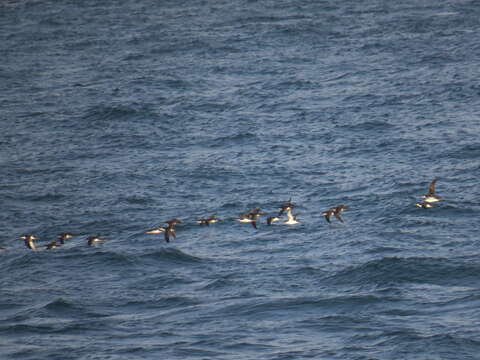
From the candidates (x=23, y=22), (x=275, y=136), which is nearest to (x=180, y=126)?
(x=275, y=136)

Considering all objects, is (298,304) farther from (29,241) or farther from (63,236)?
(29,241)

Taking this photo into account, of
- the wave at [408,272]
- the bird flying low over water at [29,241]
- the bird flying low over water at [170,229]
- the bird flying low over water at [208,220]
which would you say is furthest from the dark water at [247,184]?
the bird flying low over water at [170,229]

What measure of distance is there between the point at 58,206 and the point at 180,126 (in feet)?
61.0

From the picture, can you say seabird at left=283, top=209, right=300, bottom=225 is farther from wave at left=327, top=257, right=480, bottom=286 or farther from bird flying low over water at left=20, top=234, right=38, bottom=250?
bird flying low over water at left=20, top=234, right=38, bottom=250

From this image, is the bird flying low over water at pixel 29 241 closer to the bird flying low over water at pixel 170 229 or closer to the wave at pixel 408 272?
the bird flying low over water at pixel 170 229

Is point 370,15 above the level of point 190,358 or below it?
above

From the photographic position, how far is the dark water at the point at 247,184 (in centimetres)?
4559

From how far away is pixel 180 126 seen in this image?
7788 centimetres

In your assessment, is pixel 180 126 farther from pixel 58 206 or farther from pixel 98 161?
pixel 58 206

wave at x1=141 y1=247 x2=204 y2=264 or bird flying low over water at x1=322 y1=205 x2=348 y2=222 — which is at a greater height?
bird flying low over water at x1=322 y1=205 x2=348 y2=222

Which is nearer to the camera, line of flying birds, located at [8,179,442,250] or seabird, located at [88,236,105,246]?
line of flying birds, located at [8,179,442,250]

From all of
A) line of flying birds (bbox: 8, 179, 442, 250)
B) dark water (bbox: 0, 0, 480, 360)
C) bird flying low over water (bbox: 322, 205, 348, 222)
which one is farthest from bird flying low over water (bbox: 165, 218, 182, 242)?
bird flying low over water (bbox: 322, 205, 348, 222)

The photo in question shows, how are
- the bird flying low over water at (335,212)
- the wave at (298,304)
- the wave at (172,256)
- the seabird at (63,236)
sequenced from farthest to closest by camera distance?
the wave at (172,256)
the seabird at (63,236)
the bird flying low over water at (335,212)
the wave at (298,304)

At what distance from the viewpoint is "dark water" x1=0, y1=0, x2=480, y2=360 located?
4559 centimetres
